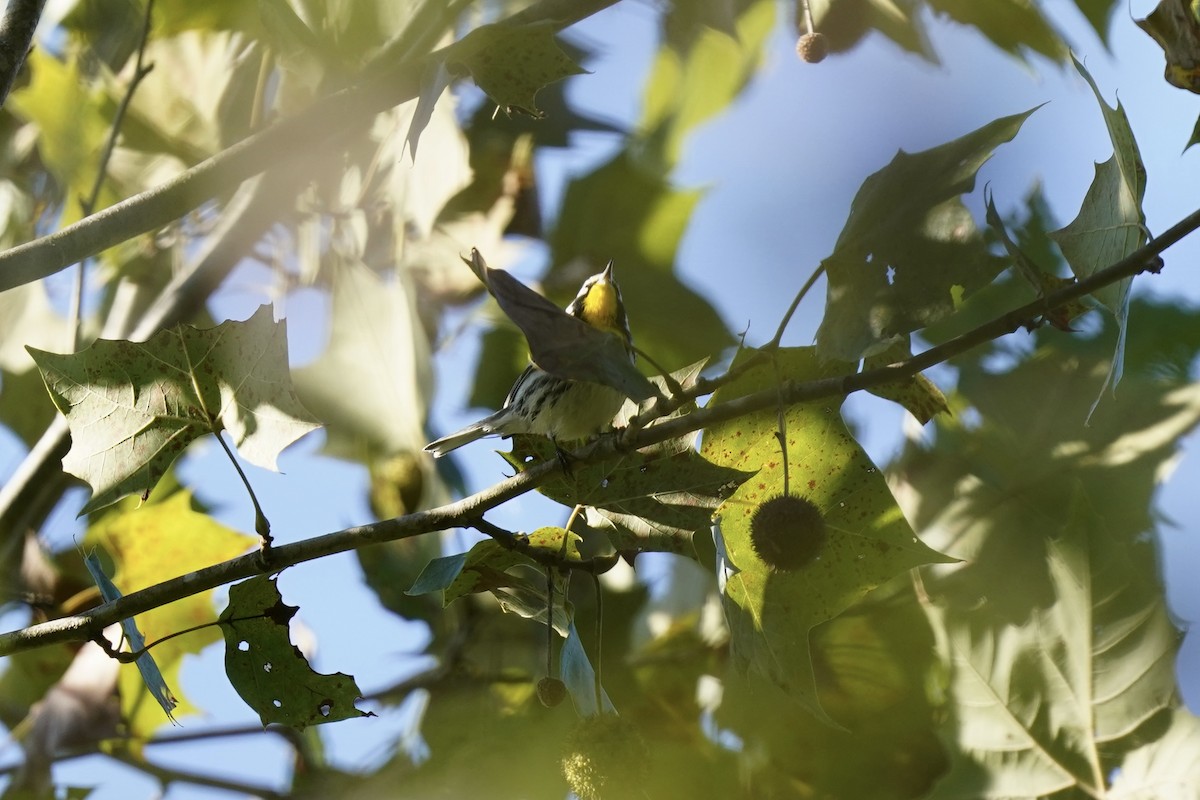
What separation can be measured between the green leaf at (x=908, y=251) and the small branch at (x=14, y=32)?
3.27ft

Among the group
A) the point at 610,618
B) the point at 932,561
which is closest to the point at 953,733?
the point at 932,561

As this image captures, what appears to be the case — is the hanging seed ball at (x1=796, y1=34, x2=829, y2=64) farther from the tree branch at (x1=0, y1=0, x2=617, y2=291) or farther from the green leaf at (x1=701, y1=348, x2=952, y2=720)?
the green leaf at (x1=701, y1=348, x2=952, y2=720)

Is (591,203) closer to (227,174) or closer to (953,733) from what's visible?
(227,174)

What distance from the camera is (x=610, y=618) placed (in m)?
2.44

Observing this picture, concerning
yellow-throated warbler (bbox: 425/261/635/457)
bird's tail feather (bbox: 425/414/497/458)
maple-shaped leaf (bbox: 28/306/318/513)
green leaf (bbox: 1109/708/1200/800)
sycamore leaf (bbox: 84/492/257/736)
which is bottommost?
green leaf (bbox: 1109/708/1200/800)

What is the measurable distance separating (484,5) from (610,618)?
4.56 feet

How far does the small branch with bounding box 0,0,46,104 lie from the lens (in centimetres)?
125

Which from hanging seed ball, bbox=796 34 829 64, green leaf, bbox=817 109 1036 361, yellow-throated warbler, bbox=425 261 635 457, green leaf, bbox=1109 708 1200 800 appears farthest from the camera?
yellow-throated warbler, bbox=425 261 635 457

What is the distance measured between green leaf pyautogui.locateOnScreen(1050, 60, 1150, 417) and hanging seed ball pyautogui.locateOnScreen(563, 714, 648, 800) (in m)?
0.66

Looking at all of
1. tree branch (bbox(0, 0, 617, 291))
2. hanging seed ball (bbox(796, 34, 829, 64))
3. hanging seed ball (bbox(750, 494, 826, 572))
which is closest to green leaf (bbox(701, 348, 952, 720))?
hanging seed ball (bbox(750, 494, 826, 572))

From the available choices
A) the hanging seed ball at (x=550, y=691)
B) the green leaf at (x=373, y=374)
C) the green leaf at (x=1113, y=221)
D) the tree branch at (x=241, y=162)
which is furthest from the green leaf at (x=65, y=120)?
the green leaf at (x=1113, y=221)

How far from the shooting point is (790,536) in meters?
1.18

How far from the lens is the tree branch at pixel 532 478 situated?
953 millimetres

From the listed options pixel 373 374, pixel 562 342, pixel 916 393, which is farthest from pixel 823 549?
pixel 373 374
